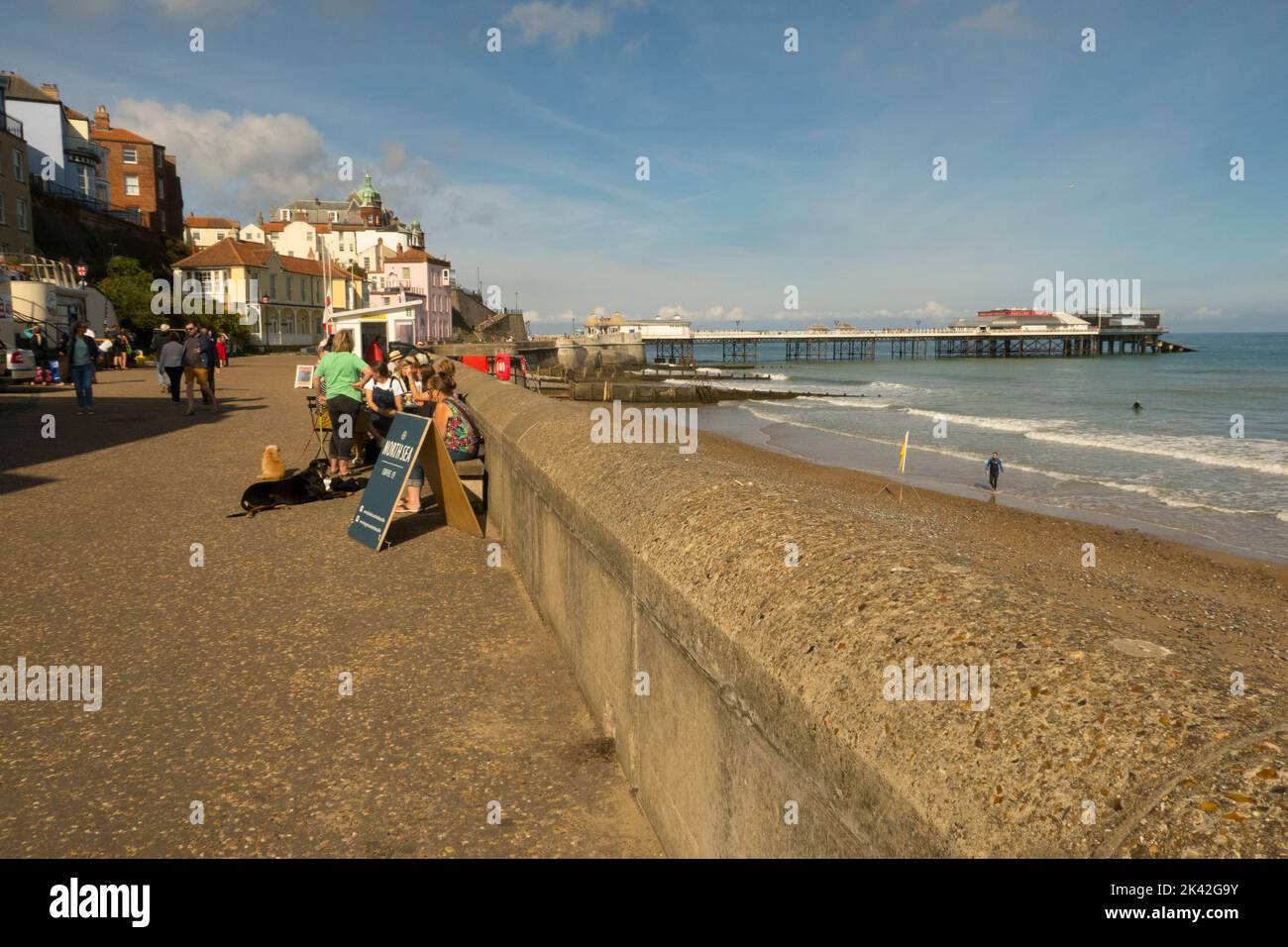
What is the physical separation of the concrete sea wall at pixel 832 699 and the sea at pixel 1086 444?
16375mm

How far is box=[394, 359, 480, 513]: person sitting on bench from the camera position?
7.91m

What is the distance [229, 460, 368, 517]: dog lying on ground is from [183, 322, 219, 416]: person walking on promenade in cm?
901

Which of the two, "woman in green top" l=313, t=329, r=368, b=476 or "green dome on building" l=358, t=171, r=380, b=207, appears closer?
"woman in green top" l=313, t=329, r=368, b=476

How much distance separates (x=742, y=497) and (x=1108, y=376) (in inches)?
3655

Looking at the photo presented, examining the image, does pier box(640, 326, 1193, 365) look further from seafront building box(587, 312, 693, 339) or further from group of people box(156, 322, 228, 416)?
group of people box(156, 322, 228, 416)

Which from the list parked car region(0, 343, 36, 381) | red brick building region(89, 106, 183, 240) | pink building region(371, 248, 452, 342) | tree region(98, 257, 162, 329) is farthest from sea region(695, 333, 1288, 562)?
red brick building region(89, 106, 183, 240)

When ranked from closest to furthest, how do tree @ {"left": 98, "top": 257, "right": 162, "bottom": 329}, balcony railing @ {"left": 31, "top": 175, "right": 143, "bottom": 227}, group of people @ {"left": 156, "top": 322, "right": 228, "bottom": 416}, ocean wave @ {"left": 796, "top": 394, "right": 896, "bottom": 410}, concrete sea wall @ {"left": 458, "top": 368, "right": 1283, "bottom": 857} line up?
concrete sea wall @ {"left": 458, "top": 368, "right": 1283, "bottom": 857} < group of people @ {"left": 156, "top": 322, "right": 228, "bottom": 416} < tree @ {"left": 98, "top": 257, "right": 162, "bottom": 329} < ocean wave @ {"left": 796, "top": 394, "right": 896, "bottom": 410} < balcony railing @ {"left": 31, "top": 175, "right": 143, "bottom": 227}

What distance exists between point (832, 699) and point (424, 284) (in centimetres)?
10411

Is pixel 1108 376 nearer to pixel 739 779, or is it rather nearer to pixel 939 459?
pixel 939 459

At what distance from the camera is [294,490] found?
27.4 feet

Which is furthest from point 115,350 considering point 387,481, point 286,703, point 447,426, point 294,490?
point 286,703

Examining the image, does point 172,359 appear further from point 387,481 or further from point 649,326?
point 649,326

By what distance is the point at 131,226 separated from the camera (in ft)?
210
